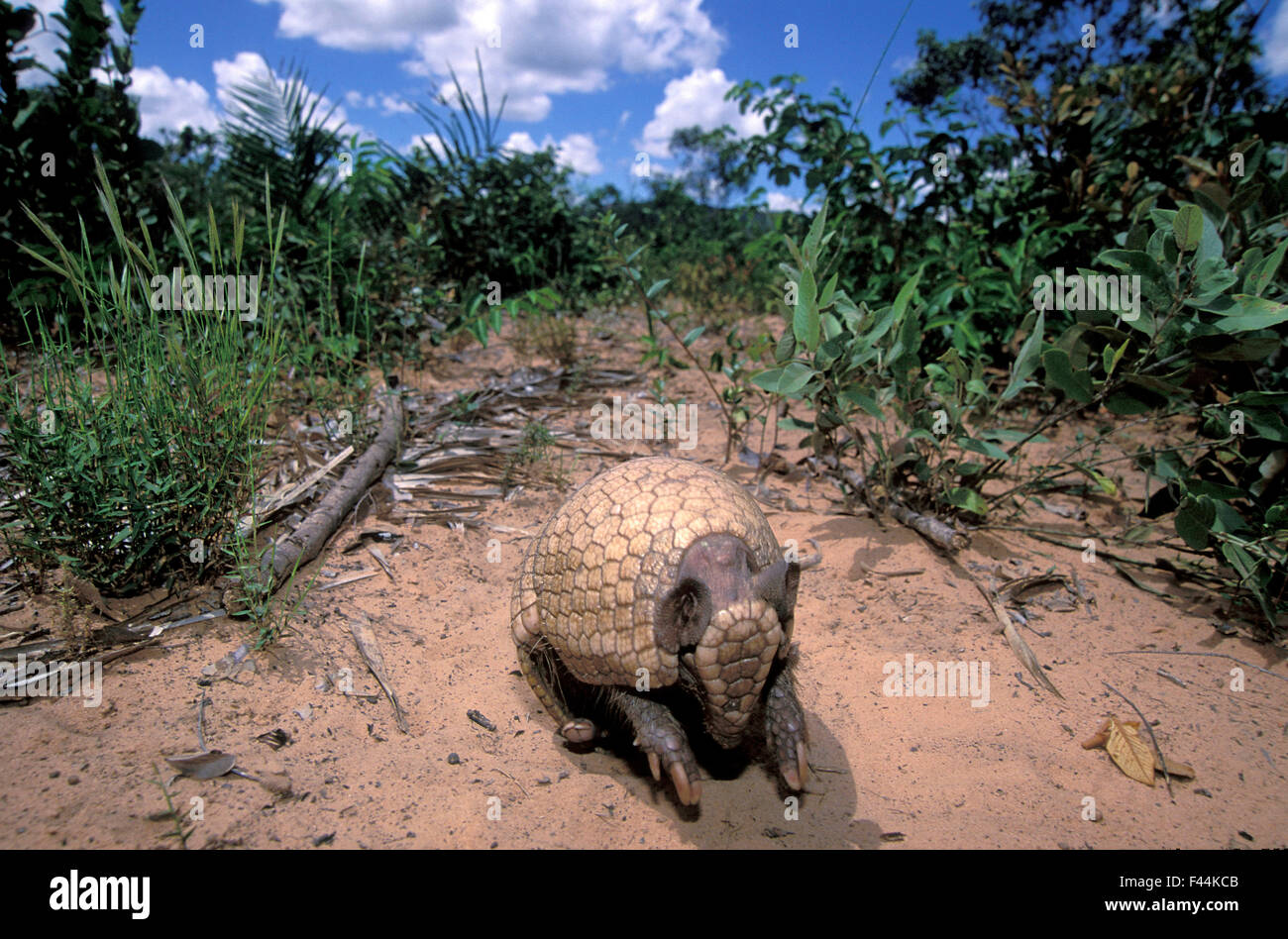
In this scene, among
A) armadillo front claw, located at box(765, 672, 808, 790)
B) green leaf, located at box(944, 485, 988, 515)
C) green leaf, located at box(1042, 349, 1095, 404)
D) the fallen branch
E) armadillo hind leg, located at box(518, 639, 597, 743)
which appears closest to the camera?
armadillo front claw, located at box(765, 672, 808, 790)

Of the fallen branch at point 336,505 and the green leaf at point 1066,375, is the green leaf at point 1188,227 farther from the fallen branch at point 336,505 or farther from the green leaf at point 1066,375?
the fallen branch at point 336,505

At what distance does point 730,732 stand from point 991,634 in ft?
5.67

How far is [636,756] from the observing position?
8.29 ft

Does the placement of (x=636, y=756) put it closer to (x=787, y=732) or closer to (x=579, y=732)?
(x=579, y=732)

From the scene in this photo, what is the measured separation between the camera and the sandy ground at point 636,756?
2.03 metres

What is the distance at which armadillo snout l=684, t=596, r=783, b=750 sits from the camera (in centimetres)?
188

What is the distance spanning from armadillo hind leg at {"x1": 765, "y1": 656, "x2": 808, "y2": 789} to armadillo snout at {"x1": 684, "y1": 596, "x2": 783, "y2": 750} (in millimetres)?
309

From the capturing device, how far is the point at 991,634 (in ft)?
10.1

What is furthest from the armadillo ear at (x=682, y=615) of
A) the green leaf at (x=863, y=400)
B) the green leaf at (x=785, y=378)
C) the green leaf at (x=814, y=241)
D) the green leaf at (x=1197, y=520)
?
the green leaf at (x=1197, y=520)

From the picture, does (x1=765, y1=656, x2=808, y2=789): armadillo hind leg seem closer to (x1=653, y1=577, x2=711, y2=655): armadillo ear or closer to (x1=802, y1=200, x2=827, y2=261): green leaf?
(x1=653, y1=577, x2=711, y2=655): armadillo ear

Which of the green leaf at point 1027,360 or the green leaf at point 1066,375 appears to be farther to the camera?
the green leaf at point 1027,360

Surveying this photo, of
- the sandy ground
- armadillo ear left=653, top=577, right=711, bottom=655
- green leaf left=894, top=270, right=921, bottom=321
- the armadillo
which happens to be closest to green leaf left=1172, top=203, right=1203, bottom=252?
green leaf left=894, top=270, right=921, bottom=321
